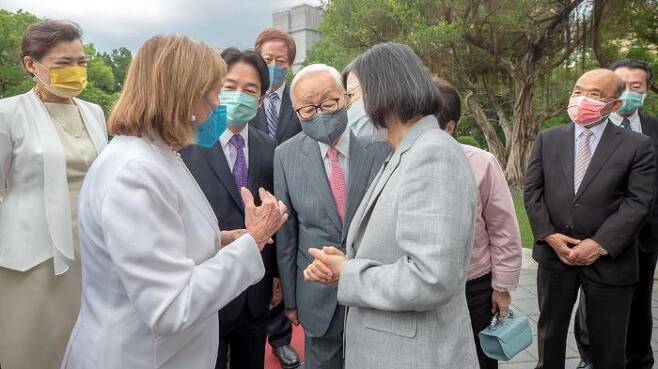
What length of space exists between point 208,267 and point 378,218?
536mm

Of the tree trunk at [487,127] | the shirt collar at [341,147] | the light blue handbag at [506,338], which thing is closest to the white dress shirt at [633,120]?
the light blue handbag at [506,338]

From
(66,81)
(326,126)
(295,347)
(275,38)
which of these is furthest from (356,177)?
(295,347)

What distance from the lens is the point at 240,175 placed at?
251cm

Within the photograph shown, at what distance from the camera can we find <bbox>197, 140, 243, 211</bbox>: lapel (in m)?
2.37

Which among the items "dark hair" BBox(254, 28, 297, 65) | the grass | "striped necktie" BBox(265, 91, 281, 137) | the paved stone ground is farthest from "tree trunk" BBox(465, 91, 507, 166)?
"striped necktie" BBox(265, 91, 281, 137)

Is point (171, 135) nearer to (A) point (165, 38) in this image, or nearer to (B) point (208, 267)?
(A) point (165, 38)

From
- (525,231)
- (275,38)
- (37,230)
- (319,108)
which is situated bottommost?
(525,231)

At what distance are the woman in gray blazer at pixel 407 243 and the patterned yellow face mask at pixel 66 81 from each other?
189 cm

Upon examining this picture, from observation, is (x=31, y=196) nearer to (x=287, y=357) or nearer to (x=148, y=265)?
(x=148, y=265)

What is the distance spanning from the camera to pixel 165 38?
1.58m

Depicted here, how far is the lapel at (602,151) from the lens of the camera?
2928 mm

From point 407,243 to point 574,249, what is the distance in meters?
1.90

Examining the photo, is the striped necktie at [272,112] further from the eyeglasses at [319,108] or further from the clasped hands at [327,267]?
the clasped hands at [327,267]

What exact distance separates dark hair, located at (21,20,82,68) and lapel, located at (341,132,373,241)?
1.74 m
